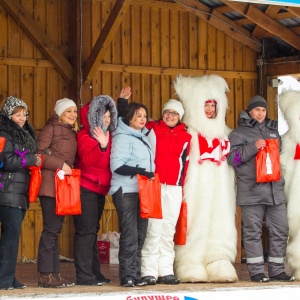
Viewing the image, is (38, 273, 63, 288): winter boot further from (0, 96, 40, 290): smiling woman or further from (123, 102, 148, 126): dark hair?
(123, 102, 148, 126): dark hair

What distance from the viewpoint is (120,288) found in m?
7.05

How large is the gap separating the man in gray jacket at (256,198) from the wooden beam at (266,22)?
3231 millimetres

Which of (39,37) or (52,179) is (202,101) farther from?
(39,37)

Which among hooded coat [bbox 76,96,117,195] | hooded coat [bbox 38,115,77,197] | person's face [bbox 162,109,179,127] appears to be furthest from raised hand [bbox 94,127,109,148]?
person's face [bbox 162,109,179,127]

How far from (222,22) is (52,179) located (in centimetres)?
553

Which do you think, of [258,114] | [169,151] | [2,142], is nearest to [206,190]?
[169,151]

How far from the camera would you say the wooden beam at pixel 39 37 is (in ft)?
33.9

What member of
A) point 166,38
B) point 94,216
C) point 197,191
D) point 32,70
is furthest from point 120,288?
point 166,38

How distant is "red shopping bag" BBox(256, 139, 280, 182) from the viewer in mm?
7629

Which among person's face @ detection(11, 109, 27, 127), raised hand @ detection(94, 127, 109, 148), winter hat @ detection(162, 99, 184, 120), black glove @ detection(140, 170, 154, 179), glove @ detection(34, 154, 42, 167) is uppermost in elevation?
winter hat @ detection(162, 99, 184, 120)

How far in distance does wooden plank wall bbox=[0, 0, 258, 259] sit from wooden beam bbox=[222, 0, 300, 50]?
863 mm

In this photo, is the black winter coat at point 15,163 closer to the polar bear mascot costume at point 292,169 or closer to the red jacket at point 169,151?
the red jacket at point 169,151

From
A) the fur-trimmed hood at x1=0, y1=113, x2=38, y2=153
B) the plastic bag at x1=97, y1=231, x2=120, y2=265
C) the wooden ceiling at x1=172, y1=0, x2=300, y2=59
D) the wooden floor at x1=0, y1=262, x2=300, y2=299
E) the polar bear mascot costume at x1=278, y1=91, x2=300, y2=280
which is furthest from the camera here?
the wooden ceiling at x1=172, y1=0, x2=300, y2=59

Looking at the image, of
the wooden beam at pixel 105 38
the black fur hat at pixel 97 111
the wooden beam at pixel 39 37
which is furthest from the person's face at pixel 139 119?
the wooden beam at pixel 39 37
